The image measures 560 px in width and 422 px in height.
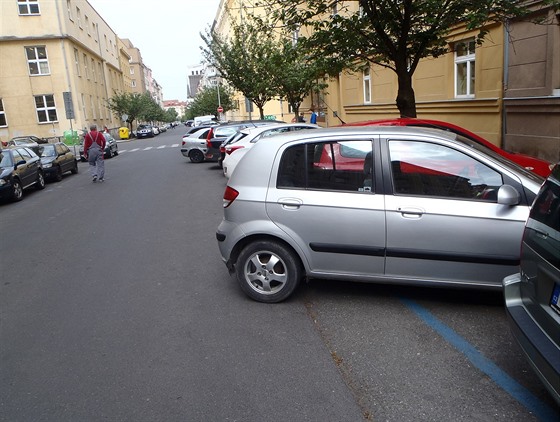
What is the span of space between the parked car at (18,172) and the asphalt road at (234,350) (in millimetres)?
7173

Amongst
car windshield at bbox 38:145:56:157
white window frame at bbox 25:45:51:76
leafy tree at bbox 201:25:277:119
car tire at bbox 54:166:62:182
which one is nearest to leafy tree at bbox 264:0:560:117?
car tire at bbox 54:166:62:182

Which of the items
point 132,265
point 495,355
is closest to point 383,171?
point 495,355

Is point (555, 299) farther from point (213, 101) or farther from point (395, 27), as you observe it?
point (213, 101)

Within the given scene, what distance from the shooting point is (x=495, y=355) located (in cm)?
364

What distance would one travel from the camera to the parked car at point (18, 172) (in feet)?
42.2

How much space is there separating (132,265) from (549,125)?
30.6 ft

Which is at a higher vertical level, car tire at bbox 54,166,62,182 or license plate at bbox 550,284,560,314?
license plate at bbox 550,284,560,314

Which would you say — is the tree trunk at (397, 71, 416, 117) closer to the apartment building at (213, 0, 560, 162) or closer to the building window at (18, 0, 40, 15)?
the apartment building at (213, 0, 560, 162)

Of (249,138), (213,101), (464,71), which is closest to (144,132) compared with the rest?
(213,101)

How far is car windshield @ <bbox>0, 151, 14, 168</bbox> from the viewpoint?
1358 centimetres

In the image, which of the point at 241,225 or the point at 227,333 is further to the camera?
the point at 241,225

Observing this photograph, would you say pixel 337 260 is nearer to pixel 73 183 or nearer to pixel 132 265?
pixel 132 265

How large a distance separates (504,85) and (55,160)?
15.0 metres

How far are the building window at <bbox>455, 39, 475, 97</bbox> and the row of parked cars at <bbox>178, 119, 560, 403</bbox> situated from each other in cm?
1027
